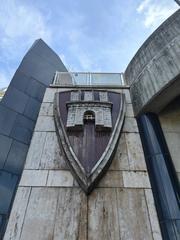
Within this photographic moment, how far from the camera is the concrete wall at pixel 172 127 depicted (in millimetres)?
7836

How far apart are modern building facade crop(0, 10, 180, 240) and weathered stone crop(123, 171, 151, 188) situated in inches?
1.3

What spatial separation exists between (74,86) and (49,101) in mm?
1828

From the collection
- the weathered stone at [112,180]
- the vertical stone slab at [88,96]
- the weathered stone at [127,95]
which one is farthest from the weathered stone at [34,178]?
the weathered stone at [127,95]

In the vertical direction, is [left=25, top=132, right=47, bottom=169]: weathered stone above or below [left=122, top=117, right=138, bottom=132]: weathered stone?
below

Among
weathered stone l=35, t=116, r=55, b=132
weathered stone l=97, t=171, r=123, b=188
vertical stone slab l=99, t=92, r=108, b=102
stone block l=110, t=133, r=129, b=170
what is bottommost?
weathered stone l=97, t=171, r=123, b=188

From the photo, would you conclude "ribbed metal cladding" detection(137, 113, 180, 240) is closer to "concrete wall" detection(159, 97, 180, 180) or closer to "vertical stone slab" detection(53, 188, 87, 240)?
"concrete wall" detection(159, 97, 180, 180)

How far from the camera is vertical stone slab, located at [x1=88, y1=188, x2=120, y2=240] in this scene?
4.81 m

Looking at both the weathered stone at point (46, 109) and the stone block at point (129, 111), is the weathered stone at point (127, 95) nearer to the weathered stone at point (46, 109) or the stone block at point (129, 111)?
the stone block at point (129, 111)

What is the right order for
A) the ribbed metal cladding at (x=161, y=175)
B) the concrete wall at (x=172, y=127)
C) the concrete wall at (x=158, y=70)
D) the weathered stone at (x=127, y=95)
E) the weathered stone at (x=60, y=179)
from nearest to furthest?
the ribbed metal cladding at (x=161, y=175), the weathered stone at (x=60, y=179), the concrete wall at (x=172, y=127), the concrete wall at (x=158, y=70), the weathered stone at (x=127, y=95)

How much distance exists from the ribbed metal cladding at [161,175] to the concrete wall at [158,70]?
2.79 ft

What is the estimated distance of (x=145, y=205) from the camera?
5.46 m

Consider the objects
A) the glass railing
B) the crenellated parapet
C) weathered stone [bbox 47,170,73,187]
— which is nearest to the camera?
weathered stone [bbox 47,170,73,187]

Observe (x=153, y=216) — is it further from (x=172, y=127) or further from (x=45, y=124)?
(x=45, y=124)

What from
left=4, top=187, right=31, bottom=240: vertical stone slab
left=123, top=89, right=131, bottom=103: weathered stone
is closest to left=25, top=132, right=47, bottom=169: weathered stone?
left=4, top=187, right=31, bottom=240: vertical stone slab
